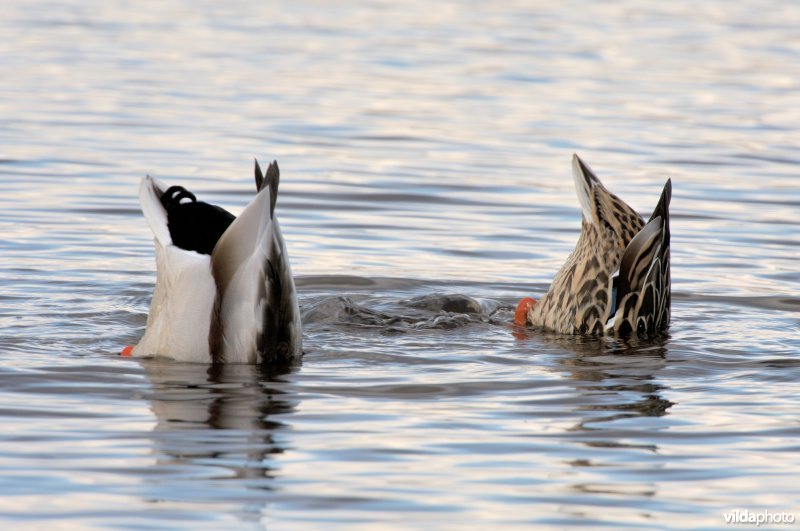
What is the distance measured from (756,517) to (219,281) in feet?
8.80

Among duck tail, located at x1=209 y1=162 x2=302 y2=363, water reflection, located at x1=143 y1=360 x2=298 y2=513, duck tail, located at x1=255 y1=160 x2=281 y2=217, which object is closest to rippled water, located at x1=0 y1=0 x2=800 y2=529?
water reflection, located at x1=143 y1=360 x2=298 y2=513

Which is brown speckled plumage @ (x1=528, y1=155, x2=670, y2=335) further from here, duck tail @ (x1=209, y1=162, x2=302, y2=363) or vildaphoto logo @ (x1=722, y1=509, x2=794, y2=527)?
vildaphoto logo @ (x1=722, y1=509, x2=794, y2=527)

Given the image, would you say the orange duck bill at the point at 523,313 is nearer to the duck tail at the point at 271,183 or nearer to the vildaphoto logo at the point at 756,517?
the duck tail at the point at 271,183

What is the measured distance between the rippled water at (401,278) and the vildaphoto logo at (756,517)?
52mm

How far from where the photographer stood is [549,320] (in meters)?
9.05

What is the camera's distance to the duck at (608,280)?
8617 millimetres

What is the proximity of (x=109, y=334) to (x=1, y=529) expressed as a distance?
3.33m

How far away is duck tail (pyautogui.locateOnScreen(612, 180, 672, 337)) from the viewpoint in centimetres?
845

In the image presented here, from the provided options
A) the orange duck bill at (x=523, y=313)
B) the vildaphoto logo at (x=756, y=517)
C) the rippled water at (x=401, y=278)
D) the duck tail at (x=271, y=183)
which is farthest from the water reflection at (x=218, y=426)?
the orange duck bill at (x=523, y=313)

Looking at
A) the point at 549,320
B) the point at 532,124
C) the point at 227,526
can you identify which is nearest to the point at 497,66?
the point at 532,124

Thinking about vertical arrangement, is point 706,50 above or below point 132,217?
above

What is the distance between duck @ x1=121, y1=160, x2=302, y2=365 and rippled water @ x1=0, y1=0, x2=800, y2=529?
Result: 145 millimetres

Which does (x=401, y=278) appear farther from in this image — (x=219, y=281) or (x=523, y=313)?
(x=219, y=281)

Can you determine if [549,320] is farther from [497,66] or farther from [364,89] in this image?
[497,66]
